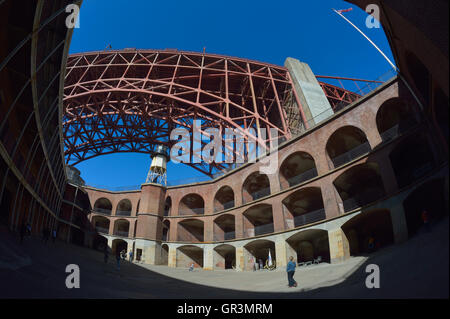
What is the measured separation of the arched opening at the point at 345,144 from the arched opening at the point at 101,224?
28.7 meters

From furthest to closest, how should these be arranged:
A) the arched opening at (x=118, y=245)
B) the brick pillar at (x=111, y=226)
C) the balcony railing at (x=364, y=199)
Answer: the brick pillar at (x=111, y=226) → the arched opening at (x=118, y=245) → the balcony railing at (x=364, y=199)

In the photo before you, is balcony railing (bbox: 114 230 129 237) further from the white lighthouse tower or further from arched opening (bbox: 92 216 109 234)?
the white lighthouse tower

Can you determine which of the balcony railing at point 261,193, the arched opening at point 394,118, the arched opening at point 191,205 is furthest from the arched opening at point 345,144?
the arched opening at point 191,205

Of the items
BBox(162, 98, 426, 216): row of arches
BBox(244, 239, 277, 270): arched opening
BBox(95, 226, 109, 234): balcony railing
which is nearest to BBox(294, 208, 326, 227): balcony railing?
BBox(162, 98, 426, 216): row of arches

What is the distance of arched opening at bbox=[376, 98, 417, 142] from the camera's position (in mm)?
14000

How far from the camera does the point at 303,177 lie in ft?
65.7

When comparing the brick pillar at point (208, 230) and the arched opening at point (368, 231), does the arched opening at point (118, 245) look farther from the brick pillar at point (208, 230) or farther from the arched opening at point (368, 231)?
the arched opening at point (368, 231)

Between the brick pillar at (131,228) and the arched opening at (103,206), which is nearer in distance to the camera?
the brick pillar at (131,228)

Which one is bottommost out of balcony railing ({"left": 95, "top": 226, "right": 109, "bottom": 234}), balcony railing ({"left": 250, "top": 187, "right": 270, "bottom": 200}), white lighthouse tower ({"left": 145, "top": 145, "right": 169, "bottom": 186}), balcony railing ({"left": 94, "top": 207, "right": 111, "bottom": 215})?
balcony railing ({"left": 95, "top": 226, "right": 109, "bottom": 234})

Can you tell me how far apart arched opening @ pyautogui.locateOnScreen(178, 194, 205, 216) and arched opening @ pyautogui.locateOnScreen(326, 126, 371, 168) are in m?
15.1

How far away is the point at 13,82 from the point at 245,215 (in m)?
18.6

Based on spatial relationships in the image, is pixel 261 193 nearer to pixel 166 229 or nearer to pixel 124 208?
pixel 166 229

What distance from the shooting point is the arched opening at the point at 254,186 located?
23378 millimetres

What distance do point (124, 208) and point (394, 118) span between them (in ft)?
108
